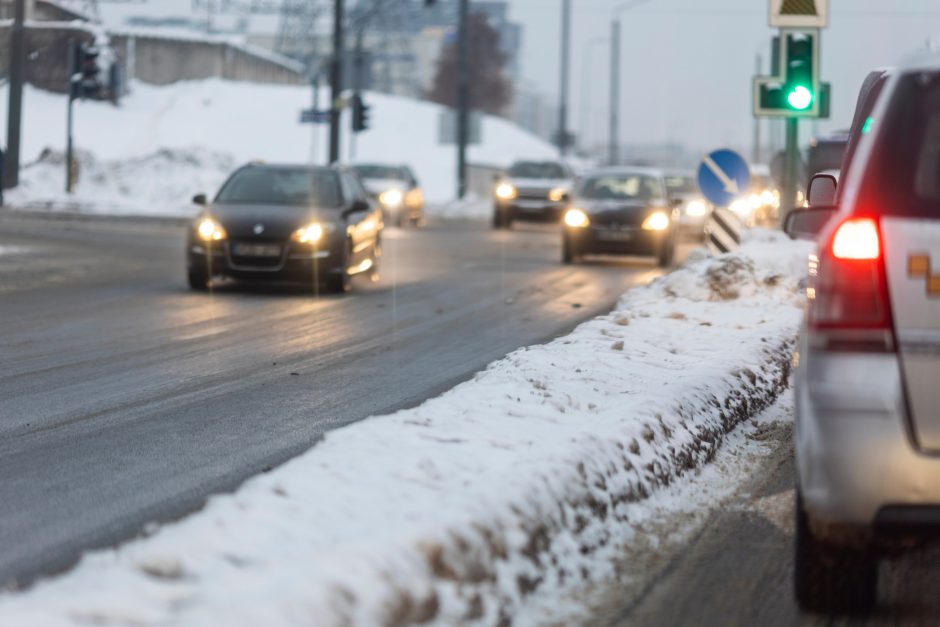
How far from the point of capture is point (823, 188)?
873 centimetres

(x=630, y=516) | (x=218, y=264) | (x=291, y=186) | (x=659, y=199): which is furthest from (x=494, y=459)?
(x=659, y=199)

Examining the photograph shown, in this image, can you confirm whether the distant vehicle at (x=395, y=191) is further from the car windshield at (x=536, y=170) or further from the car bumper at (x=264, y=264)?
the car bumper at (x=264, y=264)

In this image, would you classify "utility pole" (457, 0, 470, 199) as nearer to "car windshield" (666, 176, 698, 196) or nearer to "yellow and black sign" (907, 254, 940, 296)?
"car windshield" (666, 176, 698, 196)

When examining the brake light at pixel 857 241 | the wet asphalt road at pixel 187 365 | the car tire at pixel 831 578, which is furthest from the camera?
the wet asphalt road at pixel 187 365

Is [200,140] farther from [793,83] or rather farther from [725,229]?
[793,83]

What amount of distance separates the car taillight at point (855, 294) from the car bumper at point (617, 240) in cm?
2106

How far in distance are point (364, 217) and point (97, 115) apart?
63.4 m

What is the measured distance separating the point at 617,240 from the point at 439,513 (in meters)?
21.0

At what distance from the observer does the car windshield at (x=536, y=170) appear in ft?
139

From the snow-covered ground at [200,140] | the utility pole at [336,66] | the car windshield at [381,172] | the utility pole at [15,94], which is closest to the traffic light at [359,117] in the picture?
the utility pole at [336,66]

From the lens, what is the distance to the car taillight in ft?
15.9

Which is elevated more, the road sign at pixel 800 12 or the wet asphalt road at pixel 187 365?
the road sign at pixel 800 12

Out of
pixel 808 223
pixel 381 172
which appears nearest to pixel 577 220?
pixel 381 172

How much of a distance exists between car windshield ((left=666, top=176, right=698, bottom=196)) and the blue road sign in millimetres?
17858
